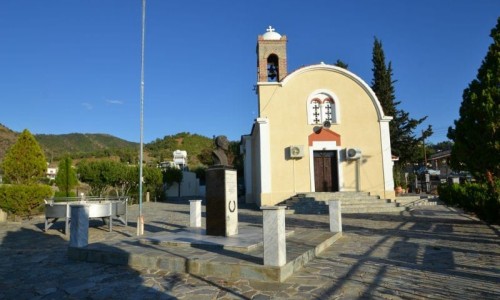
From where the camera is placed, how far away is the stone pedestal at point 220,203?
26.1 feet

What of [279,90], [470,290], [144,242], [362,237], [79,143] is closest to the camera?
[470,290]

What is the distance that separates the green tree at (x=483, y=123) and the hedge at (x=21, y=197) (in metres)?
14.4

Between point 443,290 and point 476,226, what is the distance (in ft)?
23.5

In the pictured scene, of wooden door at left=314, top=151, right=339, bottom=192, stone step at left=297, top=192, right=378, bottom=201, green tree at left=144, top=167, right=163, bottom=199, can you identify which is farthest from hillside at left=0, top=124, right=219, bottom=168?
stone step at left=297, top=192, right=378, bottom=201

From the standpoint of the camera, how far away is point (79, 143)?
7950 centimetres

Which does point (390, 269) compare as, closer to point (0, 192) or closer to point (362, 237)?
point (362, 237)

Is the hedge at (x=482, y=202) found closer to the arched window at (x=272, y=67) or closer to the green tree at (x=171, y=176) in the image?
the arched window at (x=272, y=67)

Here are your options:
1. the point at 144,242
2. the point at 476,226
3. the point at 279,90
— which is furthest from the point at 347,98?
the point at 144,242

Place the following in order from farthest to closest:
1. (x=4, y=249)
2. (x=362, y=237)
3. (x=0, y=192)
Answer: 1. (x=0, y=192)
2. (x=362, y=237)
3. (x=4, y=249)

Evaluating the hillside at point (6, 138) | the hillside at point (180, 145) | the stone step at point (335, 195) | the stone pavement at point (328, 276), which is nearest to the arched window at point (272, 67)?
the stone step at point (335, 195)

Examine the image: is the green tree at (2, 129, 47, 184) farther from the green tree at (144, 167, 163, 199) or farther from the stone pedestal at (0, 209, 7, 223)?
the green tree at (144, 167, 163, 199)

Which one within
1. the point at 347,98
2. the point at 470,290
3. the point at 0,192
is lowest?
the point at 470,290

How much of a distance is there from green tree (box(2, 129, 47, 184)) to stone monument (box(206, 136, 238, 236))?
885 centimetres

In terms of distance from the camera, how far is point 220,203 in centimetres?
799
